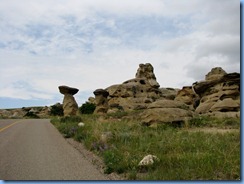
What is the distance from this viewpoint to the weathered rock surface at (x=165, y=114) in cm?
1811

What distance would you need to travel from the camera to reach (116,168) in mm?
8430

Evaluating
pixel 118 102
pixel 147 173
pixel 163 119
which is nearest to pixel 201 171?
pixel 147 173

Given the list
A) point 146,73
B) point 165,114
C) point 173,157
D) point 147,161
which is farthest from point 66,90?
point 146,73

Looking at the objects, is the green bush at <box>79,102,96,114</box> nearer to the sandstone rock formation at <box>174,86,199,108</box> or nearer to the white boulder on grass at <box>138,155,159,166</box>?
the sandstone rock formation at <box>174,86,199,108</box>

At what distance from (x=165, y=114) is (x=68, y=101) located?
21526mm

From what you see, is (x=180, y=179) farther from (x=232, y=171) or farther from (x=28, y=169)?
(x=28, y=169)

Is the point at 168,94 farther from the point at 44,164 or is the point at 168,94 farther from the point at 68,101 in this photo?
the point at 44,164

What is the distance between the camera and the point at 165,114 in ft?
60.2

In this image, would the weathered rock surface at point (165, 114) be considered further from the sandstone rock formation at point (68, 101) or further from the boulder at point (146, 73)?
the boulder at point (146, 73)

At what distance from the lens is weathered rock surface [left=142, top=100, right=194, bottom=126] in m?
18.1

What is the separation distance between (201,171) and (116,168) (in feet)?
6.77

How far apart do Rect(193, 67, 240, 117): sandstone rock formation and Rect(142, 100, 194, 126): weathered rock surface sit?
6.74 meters

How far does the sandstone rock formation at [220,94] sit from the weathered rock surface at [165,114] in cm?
674

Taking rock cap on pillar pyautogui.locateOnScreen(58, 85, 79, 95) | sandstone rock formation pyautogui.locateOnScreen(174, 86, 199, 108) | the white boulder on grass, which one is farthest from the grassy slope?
sandstone rock formation pyautogui.locateOnScreen(174, 86, 199, 108)
